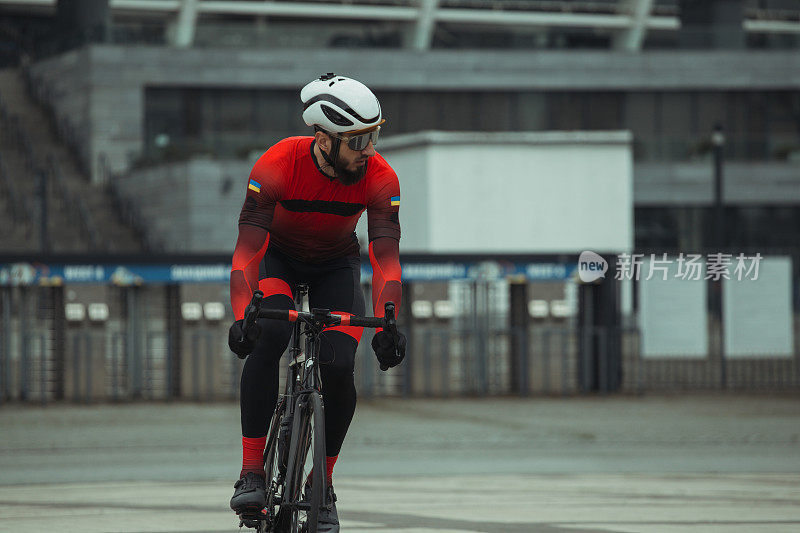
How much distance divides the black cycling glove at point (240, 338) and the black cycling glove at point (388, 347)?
487 mm

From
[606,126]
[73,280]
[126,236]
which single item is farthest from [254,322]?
[606,126]

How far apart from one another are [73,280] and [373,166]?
14.6 m

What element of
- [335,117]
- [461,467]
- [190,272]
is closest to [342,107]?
[335,117]

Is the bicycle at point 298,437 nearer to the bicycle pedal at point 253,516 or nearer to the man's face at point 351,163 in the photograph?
the bicycle pedal at point 253,516

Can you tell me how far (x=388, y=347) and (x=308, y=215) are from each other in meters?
0.71

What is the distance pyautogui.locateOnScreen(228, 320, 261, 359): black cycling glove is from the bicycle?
28mm

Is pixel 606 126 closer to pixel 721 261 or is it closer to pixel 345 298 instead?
pixel 721 261

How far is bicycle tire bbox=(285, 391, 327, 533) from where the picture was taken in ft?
18.6

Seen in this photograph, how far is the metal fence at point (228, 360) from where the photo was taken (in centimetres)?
2056

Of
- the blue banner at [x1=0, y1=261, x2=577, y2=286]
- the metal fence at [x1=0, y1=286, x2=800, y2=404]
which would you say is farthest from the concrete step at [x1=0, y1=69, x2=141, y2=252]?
the blue banner at [x1=0, y1=261, x2=577, y2=286]

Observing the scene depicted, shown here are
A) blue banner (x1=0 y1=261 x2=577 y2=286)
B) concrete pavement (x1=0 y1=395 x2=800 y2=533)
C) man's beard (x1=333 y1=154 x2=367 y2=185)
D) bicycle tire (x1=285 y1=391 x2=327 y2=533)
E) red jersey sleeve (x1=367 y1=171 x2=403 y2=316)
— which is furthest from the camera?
blue banner (x1=0 y1=261 x2=577 y2=286)

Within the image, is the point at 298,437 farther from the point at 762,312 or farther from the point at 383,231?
the point at 762,312

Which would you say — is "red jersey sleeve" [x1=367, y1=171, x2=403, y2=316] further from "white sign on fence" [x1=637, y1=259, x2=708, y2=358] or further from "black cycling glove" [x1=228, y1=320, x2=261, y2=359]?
"white sign on fence" [x1=637, y1=259, x2=708, y2=358]

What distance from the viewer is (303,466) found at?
5.88 m
